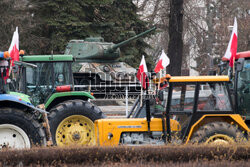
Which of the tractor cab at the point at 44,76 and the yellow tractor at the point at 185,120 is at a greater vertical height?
the tractor cab at the point at 44,76

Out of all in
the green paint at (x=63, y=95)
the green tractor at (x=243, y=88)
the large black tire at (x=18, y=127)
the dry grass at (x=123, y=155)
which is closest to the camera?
the dry grass at (x=123, y=155)

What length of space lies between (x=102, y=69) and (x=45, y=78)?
12408mm

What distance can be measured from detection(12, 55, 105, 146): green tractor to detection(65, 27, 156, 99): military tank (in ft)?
32.7

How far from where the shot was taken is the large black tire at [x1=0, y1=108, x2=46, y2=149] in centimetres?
812

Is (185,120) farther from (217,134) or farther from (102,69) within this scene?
(102,69)

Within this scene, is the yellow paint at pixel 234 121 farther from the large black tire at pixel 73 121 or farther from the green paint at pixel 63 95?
the green paint at pixel 63 95

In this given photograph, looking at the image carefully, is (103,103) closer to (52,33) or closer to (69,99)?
(69,99)

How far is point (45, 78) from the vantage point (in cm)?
1165

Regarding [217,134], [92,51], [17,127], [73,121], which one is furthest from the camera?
[92,51]

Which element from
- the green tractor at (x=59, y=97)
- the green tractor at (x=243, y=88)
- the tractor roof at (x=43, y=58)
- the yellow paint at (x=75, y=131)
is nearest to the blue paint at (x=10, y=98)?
the green tractor at (x=59, y=97)

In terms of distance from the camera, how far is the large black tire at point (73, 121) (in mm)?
10219

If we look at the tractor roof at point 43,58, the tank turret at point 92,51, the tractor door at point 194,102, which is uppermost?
the tank turret at point 92,51

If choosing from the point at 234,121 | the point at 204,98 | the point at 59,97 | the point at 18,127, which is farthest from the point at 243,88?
the point at 18,127

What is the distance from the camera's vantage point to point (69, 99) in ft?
36.7
